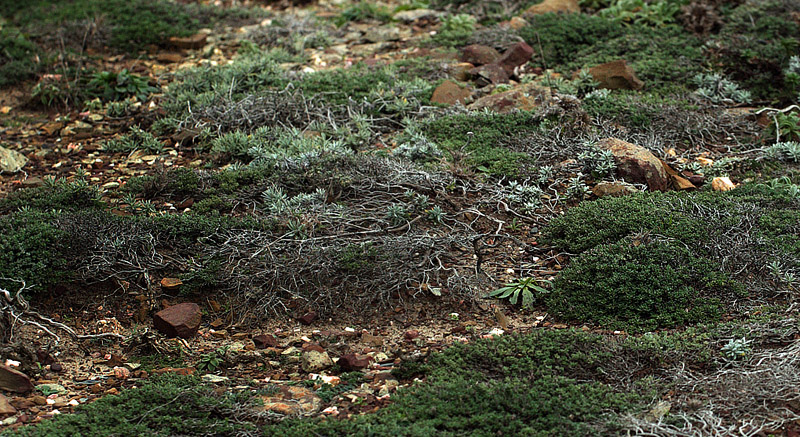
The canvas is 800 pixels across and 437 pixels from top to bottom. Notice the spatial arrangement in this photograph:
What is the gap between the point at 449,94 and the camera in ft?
22.7

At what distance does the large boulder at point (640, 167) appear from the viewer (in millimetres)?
5504

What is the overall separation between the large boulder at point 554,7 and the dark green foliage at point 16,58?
5.23 meters

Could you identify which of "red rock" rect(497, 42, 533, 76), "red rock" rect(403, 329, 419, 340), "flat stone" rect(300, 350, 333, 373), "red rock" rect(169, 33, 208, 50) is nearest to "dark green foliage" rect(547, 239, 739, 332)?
"red rock" rect(403, 329, 419, 340)

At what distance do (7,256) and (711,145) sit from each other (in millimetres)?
5184

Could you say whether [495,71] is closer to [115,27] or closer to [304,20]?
[304,20]

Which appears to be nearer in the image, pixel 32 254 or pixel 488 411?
pixel 488 411

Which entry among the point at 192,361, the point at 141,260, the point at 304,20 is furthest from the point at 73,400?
the point at 304,20

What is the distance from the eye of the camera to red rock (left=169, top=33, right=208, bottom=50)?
860cm

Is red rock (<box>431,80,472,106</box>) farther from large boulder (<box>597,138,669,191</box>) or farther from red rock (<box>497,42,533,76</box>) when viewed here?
large boulder (<box>597,138,669,191</box>)

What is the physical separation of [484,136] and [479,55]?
174cm

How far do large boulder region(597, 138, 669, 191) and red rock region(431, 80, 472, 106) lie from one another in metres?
1.66

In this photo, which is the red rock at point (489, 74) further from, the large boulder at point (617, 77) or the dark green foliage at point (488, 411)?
the dark green foliage at point (488, 411)

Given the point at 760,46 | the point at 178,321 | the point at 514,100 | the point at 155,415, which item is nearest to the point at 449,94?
the point at 514,100

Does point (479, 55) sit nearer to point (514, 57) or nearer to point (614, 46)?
point (514, 57)
